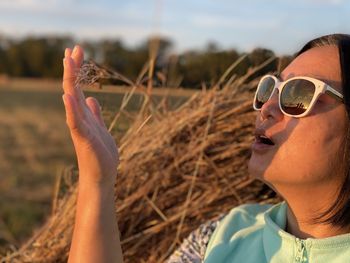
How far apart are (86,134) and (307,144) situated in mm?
583

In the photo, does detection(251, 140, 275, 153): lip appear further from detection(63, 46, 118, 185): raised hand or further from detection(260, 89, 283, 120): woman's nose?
detection(63, 46, 118, 185): raised hand

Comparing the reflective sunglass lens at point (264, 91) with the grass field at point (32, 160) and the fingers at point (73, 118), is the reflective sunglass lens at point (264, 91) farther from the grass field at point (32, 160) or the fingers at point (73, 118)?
→ the fingers at point (73, 118)

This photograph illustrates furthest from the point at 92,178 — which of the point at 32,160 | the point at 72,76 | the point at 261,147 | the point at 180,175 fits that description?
the point at 32,160

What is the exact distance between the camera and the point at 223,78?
8.30ft

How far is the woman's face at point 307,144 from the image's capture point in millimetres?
1679

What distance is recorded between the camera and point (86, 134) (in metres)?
1.47

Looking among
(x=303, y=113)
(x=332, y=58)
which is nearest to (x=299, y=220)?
(x=303, y=113)

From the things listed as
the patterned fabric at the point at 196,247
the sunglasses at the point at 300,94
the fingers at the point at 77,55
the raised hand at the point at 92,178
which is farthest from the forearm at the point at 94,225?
the sunglasses at the point at 300,94

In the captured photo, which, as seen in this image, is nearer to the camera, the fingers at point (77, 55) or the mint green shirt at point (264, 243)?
the fingers at point (77, 55)

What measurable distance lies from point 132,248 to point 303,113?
104 cm

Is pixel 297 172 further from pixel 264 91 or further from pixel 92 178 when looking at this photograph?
pixel 92 178

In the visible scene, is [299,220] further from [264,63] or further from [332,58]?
[264,63]

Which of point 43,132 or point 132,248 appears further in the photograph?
point 43,132

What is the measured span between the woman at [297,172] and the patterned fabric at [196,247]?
90mm
